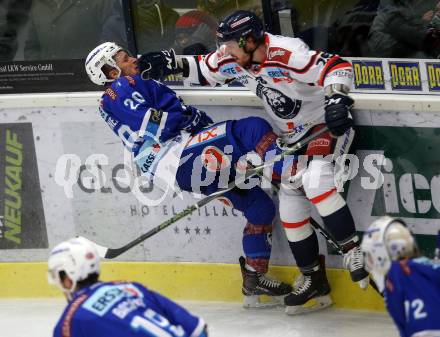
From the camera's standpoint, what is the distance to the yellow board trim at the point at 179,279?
17.4ft

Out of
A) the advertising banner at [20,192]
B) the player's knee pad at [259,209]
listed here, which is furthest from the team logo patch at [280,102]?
the advertising banner at [20,192]

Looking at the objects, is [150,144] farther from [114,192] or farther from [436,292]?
[436,292]

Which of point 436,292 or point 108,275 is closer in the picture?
point 436,292

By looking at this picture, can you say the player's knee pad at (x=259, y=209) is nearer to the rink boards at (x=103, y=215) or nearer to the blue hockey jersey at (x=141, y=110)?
the rink boards at (x=103, y=215)

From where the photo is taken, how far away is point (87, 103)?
5.77 meters

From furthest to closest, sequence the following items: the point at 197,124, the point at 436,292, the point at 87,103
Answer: the point at 87,103 → the point at 197,124 → the point at 436,292

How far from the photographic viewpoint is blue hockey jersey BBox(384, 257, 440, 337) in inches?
131

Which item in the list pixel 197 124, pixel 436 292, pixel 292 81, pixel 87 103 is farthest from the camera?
pixel 87 103

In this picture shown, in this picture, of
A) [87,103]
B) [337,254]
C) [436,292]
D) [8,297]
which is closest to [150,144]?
[87,103]

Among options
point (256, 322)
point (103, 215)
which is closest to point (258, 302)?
point (256, 322)

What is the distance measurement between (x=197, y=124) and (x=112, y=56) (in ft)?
1.74

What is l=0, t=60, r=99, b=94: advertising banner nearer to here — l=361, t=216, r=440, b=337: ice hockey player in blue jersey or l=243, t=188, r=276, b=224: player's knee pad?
l=243, t=188, r=276, b=224: player's knee pad

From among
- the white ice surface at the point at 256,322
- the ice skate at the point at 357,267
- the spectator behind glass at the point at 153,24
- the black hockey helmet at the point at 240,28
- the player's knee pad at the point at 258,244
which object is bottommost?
the white ice surface at the point at 256,322

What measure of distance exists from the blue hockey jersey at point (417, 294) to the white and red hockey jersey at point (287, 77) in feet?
4.88
